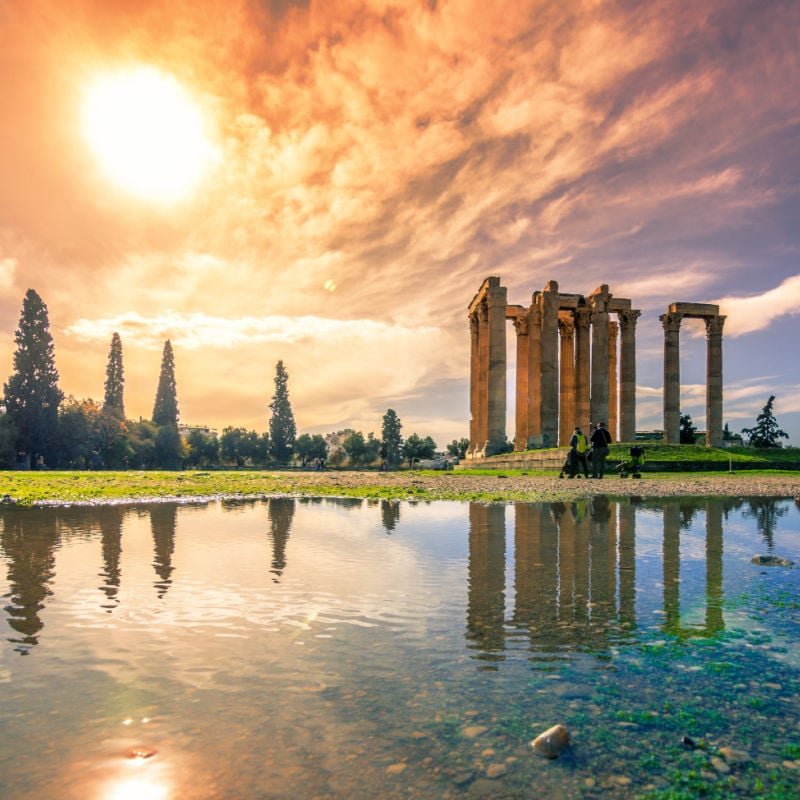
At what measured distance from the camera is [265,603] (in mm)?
5605

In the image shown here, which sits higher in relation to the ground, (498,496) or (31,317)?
(31,317)

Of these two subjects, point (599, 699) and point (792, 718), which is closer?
point (792, 718)

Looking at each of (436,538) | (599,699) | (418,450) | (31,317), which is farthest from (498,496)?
(418,450)

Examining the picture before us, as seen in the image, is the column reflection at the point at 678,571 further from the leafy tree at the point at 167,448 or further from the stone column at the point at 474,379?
the leafy tree at the point at 167,448

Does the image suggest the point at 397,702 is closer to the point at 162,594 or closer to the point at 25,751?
the point at 25,751

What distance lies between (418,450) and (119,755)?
11303 cm

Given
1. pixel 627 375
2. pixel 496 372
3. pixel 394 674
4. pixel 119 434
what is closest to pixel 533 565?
pixel 394 674


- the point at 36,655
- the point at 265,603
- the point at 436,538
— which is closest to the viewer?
the point at 36,655

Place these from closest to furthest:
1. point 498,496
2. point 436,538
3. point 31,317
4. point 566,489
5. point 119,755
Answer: point 119,755 < point 436,538 < point 498,496 < point 566,489 < point 31,317

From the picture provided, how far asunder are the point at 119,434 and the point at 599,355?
64.5 m

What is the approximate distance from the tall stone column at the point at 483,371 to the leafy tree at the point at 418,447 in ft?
178

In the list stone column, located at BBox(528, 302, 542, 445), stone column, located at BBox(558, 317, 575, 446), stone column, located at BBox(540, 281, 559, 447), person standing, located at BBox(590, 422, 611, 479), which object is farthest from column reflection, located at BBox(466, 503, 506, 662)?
stone column, located at BBox(558, 317, 575, 446)

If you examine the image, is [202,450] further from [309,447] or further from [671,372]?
[671,372]

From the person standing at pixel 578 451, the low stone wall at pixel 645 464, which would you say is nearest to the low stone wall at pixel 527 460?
the low stone wall at pixel 645 464
